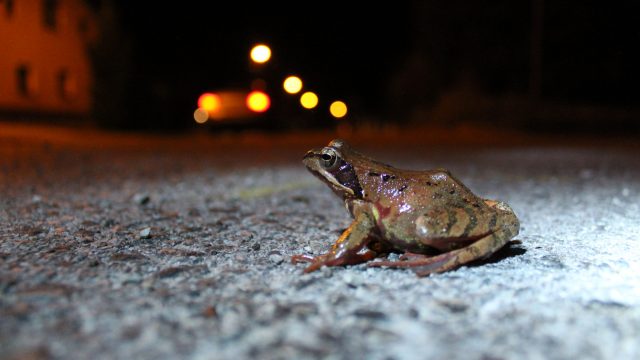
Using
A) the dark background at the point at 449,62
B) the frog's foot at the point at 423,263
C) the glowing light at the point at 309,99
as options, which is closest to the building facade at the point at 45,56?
the dark background at the point at 449,62

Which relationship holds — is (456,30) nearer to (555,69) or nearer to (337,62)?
(555,69)

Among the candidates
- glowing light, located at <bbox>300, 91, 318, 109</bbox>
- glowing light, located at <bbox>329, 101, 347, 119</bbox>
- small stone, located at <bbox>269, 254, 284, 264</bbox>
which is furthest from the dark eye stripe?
glowing light, located at <bbox>329, 101, 347, 119</bbox>

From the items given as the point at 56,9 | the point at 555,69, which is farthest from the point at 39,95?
the point at 555,69

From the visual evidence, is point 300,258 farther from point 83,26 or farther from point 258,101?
point 83,26

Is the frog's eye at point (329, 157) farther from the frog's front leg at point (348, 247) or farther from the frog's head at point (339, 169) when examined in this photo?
the frog's front leg at point (348, 247)

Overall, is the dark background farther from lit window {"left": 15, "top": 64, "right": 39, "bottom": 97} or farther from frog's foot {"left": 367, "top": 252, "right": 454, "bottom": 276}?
frog's foot {"left": 367, "top": 252, "right": 454, "bottom": 276}

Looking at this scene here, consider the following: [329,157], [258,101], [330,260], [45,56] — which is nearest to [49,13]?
[45,56]
